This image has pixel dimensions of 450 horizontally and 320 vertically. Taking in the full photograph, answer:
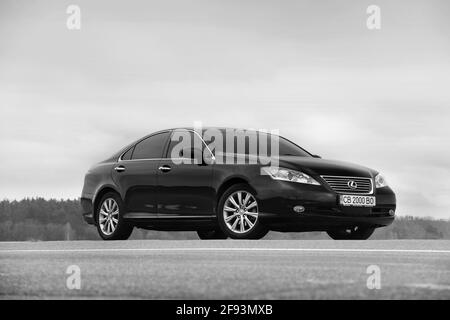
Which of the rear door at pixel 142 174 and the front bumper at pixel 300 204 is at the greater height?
the rear door at pixel 142 174

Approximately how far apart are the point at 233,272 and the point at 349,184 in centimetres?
508

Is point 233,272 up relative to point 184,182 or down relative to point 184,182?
down

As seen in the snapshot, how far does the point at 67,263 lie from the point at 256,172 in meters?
3.81

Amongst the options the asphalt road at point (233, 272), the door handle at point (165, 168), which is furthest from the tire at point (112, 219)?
the asphalt road at point (233, 272)

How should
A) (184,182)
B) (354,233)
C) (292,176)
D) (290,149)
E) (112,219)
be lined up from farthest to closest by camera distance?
1. (112,219)
2. (290,149)
3. (354,233)
4. (184,182)
5. (292,176)

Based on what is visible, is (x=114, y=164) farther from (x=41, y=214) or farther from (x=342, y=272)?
(x=41, y=214)

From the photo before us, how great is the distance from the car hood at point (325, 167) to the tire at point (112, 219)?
3184mm

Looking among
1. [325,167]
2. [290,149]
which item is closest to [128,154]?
[290,149]

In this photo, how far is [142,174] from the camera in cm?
1480

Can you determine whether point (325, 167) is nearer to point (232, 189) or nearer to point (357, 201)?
point (357, 201)

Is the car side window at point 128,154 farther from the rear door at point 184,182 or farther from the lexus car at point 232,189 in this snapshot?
the rear door at point 184,182

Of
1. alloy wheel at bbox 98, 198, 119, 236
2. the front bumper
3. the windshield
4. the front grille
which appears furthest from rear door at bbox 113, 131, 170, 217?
the front grille

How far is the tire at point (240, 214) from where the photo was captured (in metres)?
13.1

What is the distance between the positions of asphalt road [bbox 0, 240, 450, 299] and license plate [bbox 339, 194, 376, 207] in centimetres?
64
